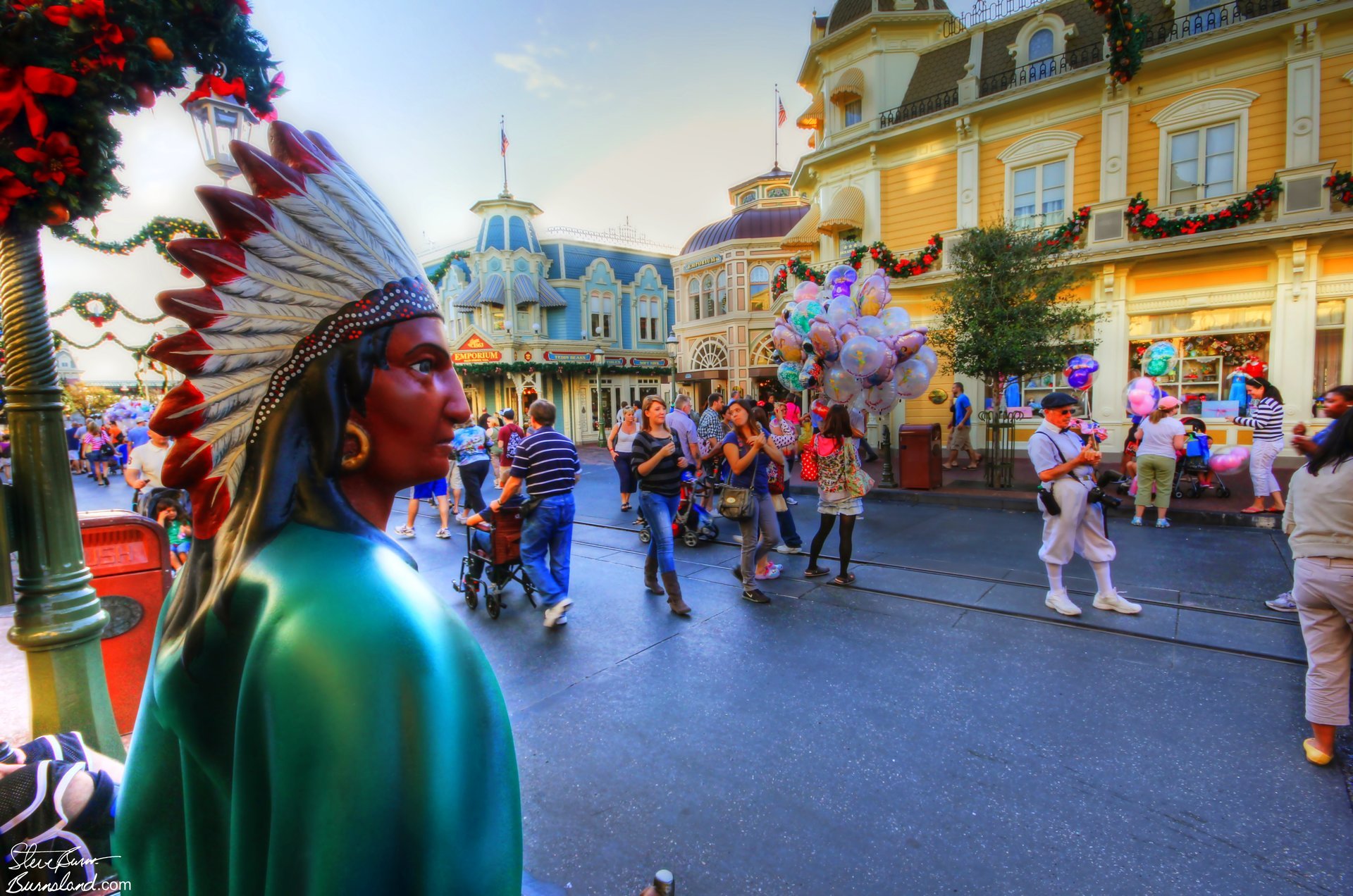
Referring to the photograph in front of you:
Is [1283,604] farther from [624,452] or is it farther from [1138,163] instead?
[1138,163]

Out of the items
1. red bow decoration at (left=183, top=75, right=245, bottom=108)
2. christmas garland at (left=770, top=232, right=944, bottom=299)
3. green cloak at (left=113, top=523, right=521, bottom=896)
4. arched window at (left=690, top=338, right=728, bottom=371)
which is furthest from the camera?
arched window at (left=690, top=338, right=728, bottom=371)

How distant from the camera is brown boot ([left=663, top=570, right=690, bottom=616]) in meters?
5.53

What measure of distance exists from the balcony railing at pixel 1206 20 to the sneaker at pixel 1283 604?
46.6ft

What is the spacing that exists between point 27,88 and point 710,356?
26661 millimetres

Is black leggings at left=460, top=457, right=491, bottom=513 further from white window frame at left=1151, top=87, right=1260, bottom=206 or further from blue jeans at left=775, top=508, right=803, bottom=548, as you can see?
white window frame at left=1151, top=87, right=1260, bottom=206

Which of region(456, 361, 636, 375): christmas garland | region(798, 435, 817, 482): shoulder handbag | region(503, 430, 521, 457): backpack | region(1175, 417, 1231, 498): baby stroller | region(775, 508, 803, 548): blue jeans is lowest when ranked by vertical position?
region(775, 508, 803, 548): blue jeans

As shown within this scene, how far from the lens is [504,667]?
4.60 metres

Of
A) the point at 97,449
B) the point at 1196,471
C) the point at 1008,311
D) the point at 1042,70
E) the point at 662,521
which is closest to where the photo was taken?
the point at 662,521

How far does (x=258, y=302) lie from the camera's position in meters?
0.86

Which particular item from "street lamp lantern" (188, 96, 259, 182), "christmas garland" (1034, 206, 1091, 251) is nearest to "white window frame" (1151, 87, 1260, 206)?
"christmas garland" (1034, 206, 1091, 251)

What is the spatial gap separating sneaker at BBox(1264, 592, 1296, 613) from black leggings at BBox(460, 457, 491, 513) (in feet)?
26.6

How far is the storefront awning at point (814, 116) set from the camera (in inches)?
764

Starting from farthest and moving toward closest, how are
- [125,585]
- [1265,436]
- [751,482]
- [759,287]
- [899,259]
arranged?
[759,287] → [899,259] → [1265,436] → [751,482] → [125,585]

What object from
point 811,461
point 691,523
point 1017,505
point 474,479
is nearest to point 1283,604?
point 811,461
